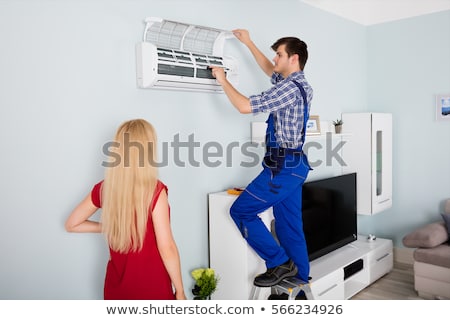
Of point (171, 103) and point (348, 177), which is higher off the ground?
point (171, 103)

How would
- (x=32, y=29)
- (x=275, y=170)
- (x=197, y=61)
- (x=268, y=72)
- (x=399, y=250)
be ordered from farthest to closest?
(x=399, y=250) < (x=268, y=72) < (x=197, y=61) < (x=275, y=170) < (x=32, y=29)

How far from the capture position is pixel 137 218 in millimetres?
1766

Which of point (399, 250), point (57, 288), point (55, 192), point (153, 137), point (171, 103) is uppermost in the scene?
point (171, 103)

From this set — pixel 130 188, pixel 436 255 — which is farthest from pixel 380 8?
pixel 130 188

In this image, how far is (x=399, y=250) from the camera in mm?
4617

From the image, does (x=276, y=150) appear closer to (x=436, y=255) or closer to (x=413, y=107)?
(x=436, y=255)

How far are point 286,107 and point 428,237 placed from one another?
6.74ft

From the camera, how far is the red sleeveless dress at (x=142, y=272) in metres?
1.82

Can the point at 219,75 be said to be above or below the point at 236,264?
→ above

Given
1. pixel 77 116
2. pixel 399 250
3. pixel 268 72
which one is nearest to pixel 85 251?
pixel 77 116

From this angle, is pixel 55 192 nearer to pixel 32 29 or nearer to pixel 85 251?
pixel 85 251

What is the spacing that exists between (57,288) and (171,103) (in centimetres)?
124

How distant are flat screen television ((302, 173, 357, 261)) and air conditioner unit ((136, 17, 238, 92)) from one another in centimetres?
125

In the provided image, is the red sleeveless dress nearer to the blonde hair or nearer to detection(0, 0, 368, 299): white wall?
the blonde hair
